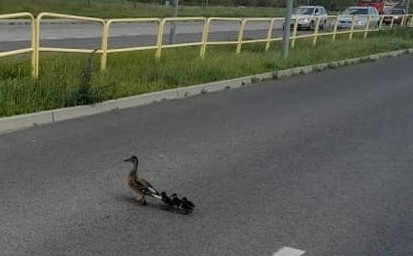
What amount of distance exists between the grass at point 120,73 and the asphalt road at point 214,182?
0.49m

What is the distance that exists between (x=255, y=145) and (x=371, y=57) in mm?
13573

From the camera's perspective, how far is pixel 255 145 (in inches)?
→ 268

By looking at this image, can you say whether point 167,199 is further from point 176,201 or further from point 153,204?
point 153,204

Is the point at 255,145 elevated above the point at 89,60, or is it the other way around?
the point at 89,60

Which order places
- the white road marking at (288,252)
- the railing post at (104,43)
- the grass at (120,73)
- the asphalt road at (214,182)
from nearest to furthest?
1. the white road marking at (288,252)
2. the asphalt road at (214,182)
3. the grass at (120,73)
4. the railing post at (104,43)

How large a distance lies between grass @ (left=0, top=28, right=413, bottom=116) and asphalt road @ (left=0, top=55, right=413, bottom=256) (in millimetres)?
493

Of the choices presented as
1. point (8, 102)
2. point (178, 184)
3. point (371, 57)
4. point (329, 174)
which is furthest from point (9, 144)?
point (371, 57)

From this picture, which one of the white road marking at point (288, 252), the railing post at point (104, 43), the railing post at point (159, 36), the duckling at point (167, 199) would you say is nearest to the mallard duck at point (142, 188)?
the duckling at point (167, 199)

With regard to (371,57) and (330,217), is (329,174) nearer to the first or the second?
(330,217)

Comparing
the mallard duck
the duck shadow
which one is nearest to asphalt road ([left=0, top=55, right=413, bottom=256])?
the duck shadow

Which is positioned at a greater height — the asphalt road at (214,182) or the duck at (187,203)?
the duck at (187,203)

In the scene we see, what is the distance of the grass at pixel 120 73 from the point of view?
296 inches

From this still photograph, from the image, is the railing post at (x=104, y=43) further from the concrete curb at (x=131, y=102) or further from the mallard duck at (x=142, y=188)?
the mallard duck at (x=142, y=188)

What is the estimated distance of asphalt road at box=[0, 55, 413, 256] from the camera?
3.95m
